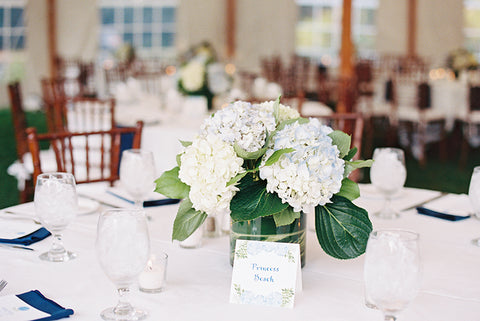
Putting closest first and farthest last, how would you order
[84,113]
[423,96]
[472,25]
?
[84,113] → [423,96] → [472,25]

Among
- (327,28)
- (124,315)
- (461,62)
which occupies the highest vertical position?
(327,28)

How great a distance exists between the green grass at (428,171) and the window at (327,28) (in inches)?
137

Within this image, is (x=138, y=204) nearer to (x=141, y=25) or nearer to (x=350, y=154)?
(x=350, y=154)

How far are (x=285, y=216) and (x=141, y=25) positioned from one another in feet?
33.8

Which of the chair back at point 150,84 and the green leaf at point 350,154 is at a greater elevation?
the chair back at point 150,84

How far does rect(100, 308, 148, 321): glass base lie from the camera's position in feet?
3.76

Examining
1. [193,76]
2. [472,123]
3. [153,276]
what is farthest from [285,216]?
[472,123]

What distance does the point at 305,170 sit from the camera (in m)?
1.24

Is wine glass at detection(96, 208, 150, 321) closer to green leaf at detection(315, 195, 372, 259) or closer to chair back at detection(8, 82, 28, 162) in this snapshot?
green leaf at detection(315, 195, 372, 259)

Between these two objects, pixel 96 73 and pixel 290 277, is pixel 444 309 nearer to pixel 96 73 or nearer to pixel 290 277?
pixel 290 277

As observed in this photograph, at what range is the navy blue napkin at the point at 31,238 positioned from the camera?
1.58 metres

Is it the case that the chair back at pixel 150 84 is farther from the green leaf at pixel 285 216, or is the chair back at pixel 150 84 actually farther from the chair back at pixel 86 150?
the green leaf at pixel 285 216

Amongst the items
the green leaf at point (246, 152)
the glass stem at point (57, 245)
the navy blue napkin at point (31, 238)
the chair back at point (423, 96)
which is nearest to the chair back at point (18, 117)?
the navy blue napkin at point (31, 238)

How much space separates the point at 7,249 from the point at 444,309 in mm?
1027
